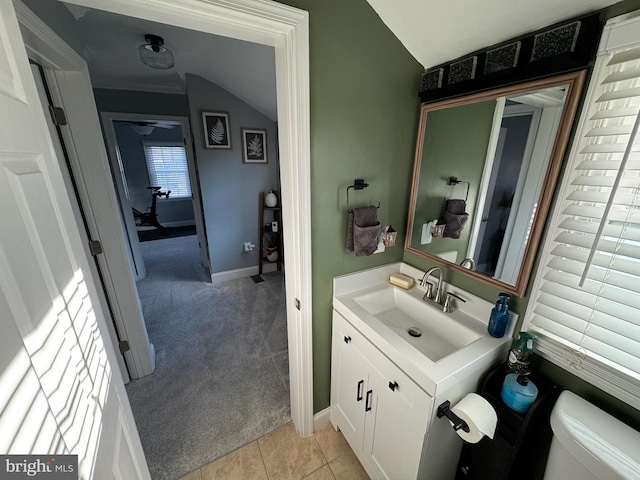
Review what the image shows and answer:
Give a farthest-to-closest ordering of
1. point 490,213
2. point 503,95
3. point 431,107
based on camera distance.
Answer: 1. point 431,107
2. point 490,213
3. point 503,95

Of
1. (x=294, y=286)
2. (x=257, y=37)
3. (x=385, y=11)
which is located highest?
(x=385, y=11)

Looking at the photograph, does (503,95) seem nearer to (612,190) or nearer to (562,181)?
(562,181)

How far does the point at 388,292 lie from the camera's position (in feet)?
5.10

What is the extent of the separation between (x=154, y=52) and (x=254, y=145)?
1404 mm

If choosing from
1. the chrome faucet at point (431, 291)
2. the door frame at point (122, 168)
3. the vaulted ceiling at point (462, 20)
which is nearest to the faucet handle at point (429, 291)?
the chrome faucet at point (431, 291)

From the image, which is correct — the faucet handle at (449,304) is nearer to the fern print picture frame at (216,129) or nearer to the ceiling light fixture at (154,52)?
the ceiling light fixture at (154,52)

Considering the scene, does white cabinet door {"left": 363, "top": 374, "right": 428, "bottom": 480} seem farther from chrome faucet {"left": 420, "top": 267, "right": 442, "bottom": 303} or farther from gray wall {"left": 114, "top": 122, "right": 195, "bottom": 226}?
gray wall {"left": 114, "top": 122, "right": 195, "bottom": 226}

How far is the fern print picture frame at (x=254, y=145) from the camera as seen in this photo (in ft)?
10.3

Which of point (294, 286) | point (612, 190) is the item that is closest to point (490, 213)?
point (612, 190)

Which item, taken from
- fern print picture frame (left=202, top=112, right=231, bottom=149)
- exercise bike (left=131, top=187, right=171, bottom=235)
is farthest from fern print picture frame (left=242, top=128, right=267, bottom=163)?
exercise bike (left=131, top=187, right=171, bottom=235)

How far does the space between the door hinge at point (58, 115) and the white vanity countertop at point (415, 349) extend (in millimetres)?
1793

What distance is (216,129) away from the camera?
116 inches

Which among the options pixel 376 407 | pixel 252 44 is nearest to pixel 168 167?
pixel 252 44

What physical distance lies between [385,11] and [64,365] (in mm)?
1673
